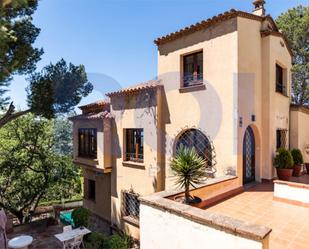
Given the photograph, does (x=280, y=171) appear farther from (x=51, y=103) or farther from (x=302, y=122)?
(x=51, y=103)

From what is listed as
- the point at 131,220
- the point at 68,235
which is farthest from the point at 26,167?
the point at 131,220

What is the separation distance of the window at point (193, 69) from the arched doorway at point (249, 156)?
139 inches

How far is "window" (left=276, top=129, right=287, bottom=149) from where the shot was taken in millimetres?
12477

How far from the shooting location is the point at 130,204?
515 inches

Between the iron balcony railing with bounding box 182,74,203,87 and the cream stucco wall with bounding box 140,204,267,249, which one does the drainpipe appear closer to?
the iron balcony railing with bounding box 182,74,203,87

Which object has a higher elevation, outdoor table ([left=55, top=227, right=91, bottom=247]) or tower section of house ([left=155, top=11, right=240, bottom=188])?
tower section of house ([left=155, top=11, right=240, bottom=188])

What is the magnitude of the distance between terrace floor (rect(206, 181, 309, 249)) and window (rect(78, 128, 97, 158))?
993 cm

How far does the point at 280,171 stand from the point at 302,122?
558 cm

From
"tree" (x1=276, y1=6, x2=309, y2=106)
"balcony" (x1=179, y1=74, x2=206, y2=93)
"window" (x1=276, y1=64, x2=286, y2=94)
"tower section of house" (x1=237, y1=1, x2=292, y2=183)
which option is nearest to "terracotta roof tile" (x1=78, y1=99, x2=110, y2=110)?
"balcony" (x1=179, y1=74, x2=206, y2=93)

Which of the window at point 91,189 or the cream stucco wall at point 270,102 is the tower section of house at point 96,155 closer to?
the window at point 91,189

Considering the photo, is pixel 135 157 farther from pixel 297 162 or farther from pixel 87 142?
pixel 297 162

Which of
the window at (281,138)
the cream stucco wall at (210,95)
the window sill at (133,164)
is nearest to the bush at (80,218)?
the window sill at (133,164)

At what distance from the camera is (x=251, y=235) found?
3914mm

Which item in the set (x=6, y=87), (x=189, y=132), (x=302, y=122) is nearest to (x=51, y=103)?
(x=6, y=87)
